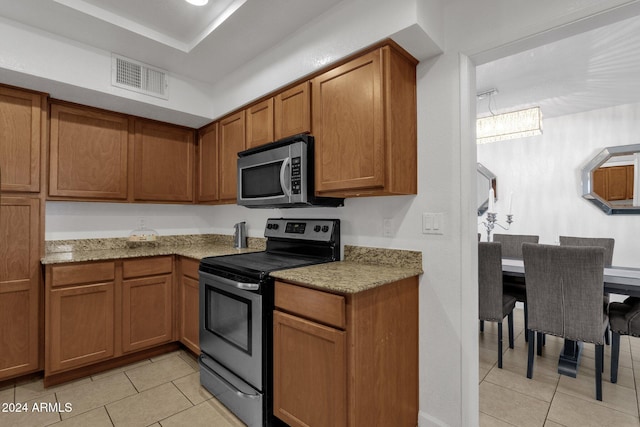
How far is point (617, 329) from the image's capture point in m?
2.20

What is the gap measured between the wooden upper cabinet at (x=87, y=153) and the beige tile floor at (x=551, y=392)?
3295mm

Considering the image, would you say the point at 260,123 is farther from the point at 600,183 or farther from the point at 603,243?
the point at 600,183

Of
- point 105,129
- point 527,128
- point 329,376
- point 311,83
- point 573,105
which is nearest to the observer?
point 329,376

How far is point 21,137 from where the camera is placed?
2.26m

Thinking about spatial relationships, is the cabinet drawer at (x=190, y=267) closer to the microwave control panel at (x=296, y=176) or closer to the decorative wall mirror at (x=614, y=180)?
the microwave control panel at (x=296, y=176)

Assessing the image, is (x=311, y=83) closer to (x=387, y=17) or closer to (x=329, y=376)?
(x=387, y=17)

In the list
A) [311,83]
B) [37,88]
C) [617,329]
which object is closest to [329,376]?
[311,83]

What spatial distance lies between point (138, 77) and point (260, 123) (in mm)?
1080

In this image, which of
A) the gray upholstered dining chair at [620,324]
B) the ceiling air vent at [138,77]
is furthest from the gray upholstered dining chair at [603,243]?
the ceiling air vent at [138,77]

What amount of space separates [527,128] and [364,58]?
2075mm

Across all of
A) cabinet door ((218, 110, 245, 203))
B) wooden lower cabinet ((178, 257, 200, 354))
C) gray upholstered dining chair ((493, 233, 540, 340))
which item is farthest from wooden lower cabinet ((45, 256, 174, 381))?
gray upholstered dining chair ((493, 233, 540, 340))

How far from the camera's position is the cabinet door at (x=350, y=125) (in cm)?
164

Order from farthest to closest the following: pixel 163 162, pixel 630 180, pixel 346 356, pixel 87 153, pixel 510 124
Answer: pixel 630 180 < pixel 163 162 < pixel 510 124 < pixel 87 153 < pixel 346 356

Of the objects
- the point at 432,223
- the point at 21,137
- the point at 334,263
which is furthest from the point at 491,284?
the point at 21,137
